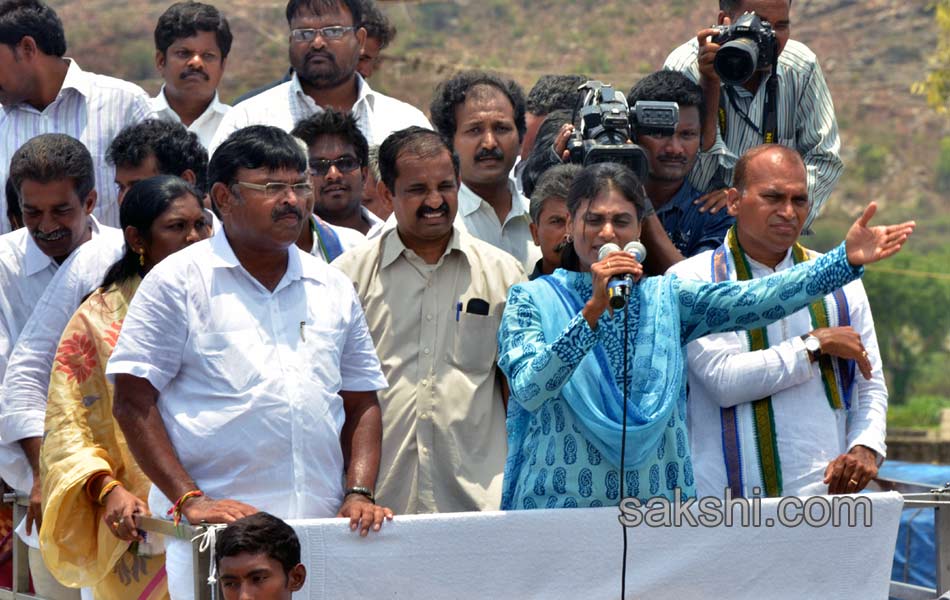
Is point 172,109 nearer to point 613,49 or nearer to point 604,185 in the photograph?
point 604,185

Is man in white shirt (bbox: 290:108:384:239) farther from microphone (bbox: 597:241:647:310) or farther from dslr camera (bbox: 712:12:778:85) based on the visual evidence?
microphone (bbox: 597:241:647:310)

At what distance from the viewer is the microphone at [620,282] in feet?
13.7

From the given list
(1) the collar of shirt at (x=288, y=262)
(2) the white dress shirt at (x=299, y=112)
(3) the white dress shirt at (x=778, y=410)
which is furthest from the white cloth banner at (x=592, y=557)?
(2) the white dress shirt at (x=299, y=112)

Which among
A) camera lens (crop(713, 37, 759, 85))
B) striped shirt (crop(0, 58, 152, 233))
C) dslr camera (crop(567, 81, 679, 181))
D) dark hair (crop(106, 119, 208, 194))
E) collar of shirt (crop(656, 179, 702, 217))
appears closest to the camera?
dslr camera (crop(567, 81, 679, 181))

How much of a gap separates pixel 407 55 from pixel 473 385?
31.8 meters

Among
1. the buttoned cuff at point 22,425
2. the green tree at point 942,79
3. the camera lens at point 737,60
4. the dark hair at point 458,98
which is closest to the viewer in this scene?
the buttoned cuff at point 22,425

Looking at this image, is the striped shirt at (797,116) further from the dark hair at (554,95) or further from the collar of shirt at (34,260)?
the collar of shirt at (34,260)

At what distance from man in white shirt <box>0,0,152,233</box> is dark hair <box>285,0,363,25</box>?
0.79 m

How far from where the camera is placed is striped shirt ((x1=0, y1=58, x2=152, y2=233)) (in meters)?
6.81

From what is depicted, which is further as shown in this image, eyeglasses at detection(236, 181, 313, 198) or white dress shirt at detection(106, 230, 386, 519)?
eyeglasses at detection(236, 181, 313, 198)

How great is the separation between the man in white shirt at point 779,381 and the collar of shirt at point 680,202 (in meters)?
0.74

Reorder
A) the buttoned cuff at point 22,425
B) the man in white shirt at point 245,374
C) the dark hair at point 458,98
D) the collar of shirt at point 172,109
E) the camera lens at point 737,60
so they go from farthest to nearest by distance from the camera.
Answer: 1. the collar of shirt at point 172,109
2. the dark hair at point 458,98
3. the camera lens at point 737,60
4. the buttoned cuff at point 22,425
5. the man in white shirt at point 245,374

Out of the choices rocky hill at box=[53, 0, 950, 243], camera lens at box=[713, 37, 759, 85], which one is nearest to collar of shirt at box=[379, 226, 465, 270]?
camera lens at box=[713, 37, 759, 85]

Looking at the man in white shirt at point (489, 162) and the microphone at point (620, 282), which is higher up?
the man in white shirt at point (489, 162)
